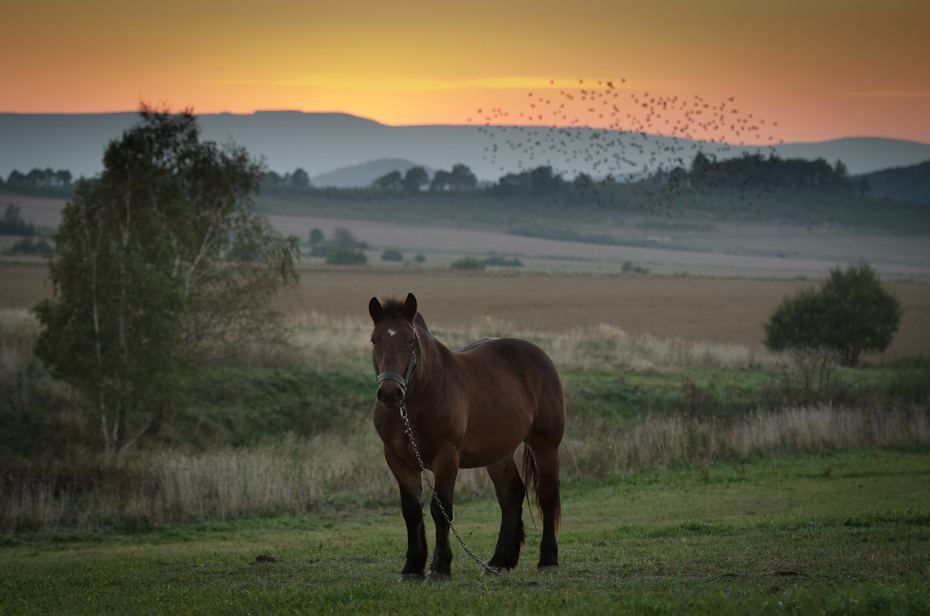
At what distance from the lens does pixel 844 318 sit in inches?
1467

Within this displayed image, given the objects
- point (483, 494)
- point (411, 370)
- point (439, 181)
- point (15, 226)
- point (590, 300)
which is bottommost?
point (483, 494)

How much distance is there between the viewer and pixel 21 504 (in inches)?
600

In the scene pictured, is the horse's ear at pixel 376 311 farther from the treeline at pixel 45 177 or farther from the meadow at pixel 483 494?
the treeline at pixel 45 177

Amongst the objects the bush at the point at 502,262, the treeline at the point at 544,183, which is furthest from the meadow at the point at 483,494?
the treeline at the point at 544,183

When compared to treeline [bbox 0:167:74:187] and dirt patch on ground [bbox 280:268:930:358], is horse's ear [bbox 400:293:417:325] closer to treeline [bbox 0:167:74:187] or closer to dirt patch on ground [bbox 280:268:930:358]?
dirt patch on ground [bbox 280:268:930:358]

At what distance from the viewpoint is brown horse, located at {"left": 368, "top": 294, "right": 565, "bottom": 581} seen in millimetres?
7848

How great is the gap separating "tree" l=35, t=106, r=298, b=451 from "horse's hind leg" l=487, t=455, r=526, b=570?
1468 cm

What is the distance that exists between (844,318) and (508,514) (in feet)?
108

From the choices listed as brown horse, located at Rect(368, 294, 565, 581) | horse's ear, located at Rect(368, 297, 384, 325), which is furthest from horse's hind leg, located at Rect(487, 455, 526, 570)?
horse's ear, located at Rect(368, 297, 384, 325)

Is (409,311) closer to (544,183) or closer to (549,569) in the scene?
(549,569)

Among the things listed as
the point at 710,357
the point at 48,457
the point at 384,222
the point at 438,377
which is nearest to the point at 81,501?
the point at 48,457

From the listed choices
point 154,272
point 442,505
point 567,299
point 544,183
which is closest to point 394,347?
point 442,505

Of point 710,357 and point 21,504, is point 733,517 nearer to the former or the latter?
point 21,504

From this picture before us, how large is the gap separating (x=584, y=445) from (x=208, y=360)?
41.5ft
